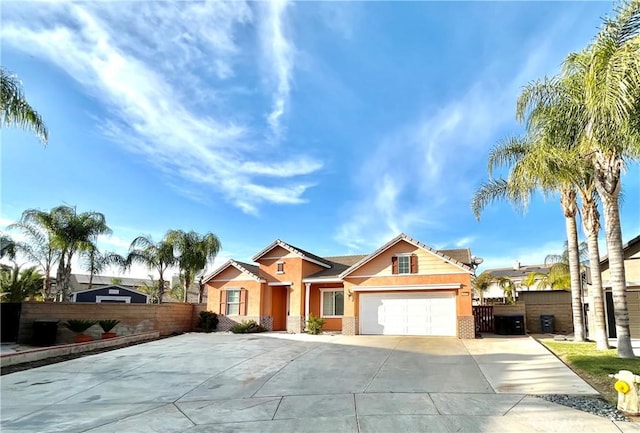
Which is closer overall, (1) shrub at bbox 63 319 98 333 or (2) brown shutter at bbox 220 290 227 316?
(1) shrub at bbox 63 319 98 333

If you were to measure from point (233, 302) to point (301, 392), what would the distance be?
1621 cm

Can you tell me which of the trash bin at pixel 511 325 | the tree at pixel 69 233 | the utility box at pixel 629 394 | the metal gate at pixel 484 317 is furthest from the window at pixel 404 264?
the tree at pixel 69 233

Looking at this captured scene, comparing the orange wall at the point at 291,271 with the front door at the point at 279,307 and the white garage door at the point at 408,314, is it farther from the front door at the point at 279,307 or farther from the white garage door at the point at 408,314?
the white garage door at the point at 408,314

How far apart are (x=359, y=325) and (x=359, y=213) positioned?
23.4 ft

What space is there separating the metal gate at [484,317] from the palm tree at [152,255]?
62.2 ft

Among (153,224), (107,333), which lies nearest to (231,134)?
(107,333)

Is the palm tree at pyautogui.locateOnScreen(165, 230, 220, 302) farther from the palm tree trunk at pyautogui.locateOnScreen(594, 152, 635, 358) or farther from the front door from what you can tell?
the palm tree trunk at pyautogui.locateOnScreen(594, 152, 635, 358)

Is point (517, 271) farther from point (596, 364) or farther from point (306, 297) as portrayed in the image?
point (596, 364)

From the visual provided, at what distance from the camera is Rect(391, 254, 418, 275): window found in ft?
67.6

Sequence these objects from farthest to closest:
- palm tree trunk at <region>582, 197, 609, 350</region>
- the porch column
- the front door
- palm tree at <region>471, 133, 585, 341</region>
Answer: the front door
the porch column
palm tree trunk at <region>582, 197, 609, 350</region>
palm tree at <region>471, 133, 585, 341</region>

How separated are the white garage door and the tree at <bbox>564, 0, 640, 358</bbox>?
347 inches

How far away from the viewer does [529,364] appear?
1123 centimetres

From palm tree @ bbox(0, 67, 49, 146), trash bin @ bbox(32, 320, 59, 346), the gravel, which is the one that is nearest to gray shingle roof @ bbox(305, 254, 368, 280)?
trash bin @ bbox(32, 320, 59, 346)

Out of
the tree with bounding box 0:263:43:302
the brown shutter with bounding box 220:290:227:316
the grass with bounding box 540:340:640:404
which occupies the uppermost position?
the tree with bounding box 0:263:43:302
